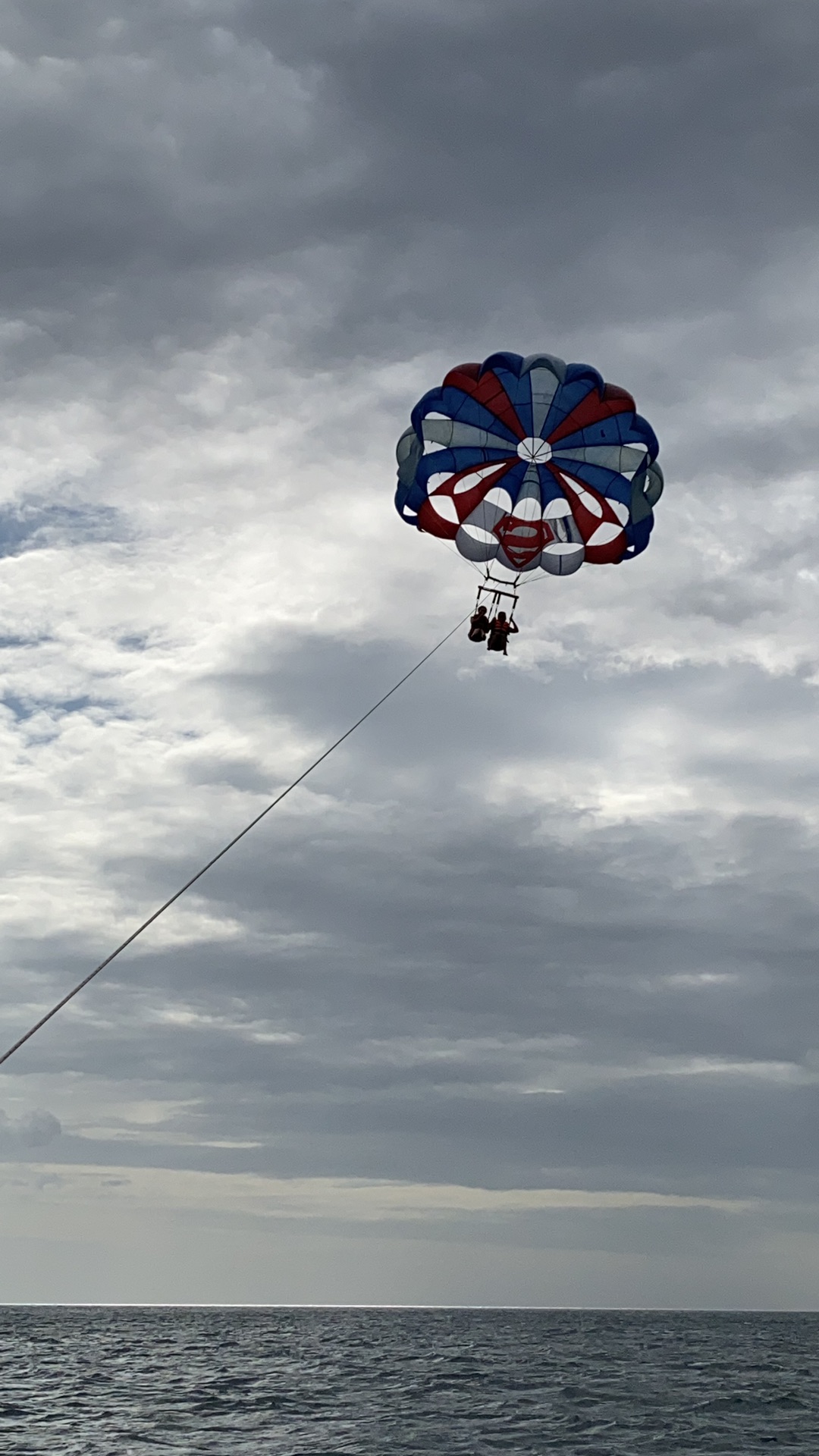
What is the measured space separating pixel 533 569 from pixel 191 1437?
17568 millimetres

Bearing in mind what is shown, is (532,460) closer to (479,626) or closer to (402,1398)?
(479,626)

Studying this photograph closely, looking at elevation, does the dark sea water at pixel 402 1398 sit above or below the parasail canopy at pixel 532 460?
below

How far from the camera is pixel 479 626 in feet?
80.3

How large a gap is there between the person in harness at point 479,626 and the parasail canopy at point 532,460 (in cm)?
194

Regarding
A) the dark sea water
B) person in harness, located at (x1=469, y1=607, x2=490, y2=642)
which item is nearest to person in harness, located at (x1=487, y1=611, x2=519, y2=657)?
person in harness, located at (x1=469, y1=607, x2=490, y2=642)

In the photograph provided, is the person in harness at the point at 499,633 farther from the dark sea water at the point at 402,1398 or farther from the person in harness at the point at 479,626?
the dark sea water at the point at 402,1398

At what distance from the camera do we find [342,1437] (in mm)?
23281

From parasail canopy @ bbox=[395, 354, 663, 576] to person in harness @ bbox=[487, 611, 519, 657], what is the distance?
185cm

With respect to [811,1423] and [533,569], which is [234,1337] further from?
[533,569]

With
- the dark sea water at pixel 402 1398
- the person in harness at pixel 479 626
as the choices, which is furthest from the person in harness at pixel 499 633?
the dark sea water at pixel 402 1398

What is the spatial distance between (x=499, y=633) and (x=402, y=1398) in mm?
18349

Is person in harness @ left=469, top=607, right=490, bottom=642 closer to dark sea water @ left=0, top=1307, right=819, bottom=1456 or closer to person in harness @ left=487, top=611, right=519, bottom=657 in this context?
person in harness @ left=487, top=611, right=519, bottom=657

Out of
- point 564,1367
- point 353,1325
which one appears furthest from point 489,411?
point 353,1325

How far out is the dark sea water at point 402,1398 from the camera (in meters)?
23.1
